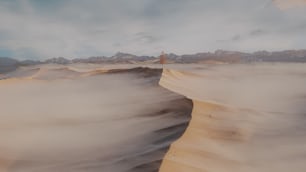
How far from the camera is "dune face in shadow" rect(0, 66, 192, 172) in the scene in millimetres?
4023

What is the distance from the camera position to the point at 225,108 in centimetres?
688

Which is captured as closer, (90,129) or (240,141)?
(240,141)

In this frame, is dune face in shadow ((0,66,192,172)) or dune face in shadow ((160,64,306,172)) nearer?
dune face in shadow ((160,64,306,172))

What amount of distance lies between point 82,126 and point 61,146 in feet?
4.10

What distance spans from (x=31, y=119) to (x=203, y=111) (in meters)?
3.27

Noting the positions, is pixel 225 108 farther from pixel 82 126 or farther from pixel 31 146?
pixel 31 146

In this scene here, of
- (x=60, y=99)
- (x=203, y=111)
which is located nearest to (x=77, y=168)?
(x=203, y=111)

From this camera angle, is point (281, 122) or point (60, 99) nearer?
point (281, 122)

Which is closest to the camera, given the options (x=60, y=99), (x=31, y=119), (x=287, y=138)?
(x=287, y=138)

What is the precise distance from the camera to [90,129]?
585 centimetres

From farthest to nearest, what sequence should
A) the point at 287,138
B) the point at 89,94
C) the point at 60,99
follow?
1. the point at 89,94
2. the point at 60,99
3. the point at 287,138

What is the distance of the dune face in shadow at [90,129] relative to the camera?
4.02m

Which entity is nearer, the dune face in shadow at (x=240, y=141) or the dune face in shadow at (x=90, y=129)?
the dune face in shadow at (x=240, y=141)

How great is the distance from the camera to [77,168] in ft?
12.7
